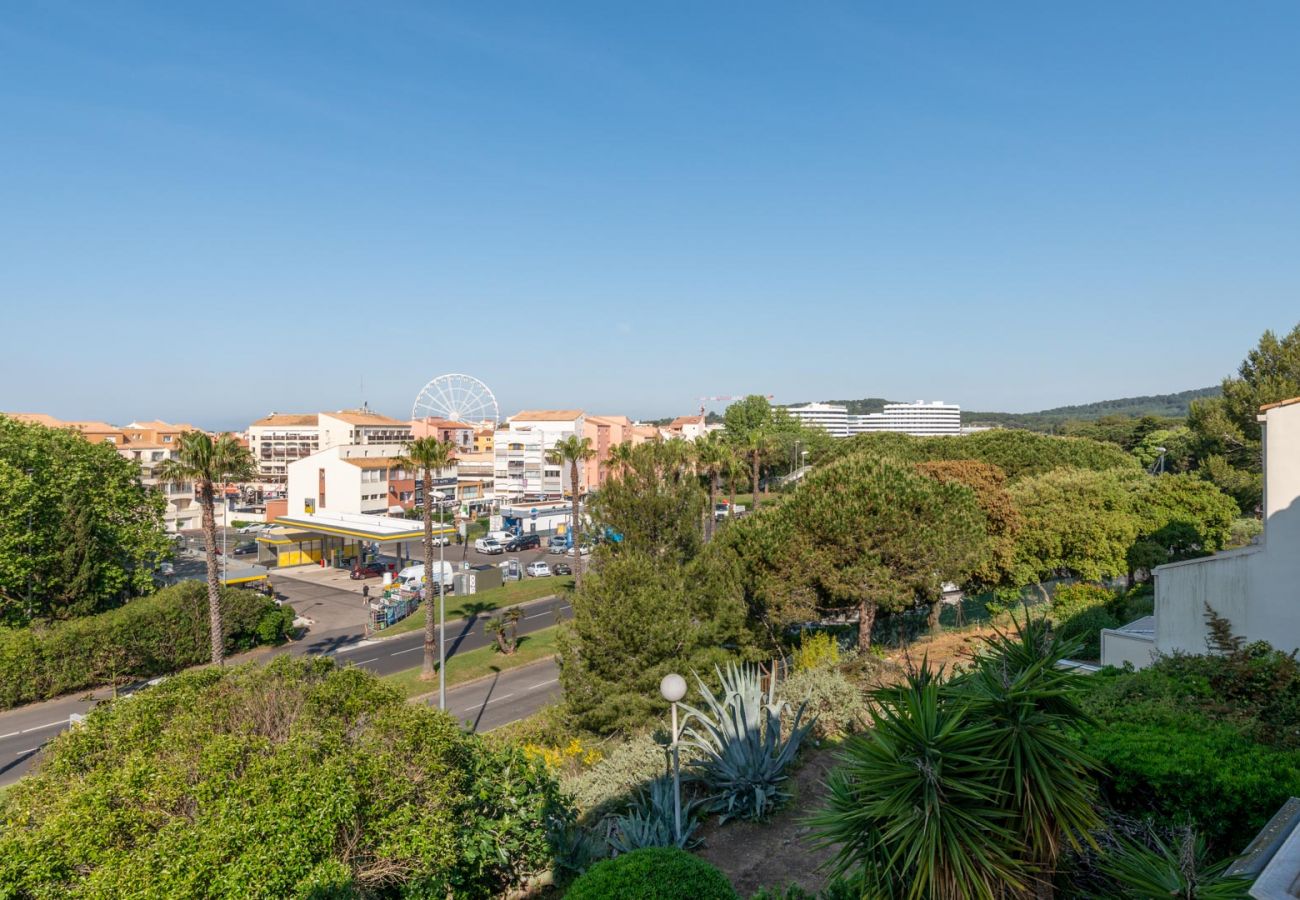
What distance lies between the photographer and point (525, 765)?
9.88m

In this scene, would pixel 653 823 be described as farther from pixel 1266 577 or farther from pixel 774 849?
pixel 1266 577

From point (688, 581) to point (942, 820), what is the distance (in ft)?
53.0

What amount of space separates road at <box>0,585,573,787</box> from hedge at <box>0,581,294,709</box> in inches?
27.5

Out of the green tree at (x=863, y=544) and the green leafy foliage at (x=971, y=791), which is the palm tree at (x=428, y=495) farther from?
Result: the green leafy foliage at (x=971, y=791)

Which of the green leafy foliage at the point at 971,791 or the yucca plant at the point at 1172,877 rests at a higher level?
the green leafy foliage at the point at 971,791

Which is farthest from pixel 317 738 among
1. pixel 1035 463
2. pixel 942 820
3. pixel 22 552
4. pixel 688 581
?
pixel 1035 463

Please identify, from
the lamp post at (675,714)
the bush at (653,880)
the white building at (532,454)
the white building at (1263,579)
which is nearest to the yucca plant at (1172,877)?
the bush at (653,880)

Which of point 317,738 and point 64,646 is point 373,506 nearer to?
point 64,646

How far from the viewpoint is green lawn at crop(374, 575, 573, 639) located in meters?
36.1

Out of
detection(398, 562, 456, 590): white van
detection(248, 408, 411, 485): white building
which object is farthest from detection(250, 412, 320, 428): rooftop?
detection(398, 562, 456, 590): white van

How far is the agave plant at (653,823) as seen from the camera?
8.92 metres

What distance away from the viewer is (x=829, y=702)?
12.9 meters

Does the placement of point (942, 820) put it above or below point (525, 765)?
above

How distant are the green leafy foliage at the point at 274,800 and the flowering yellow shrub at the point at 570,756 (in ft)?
16.0
